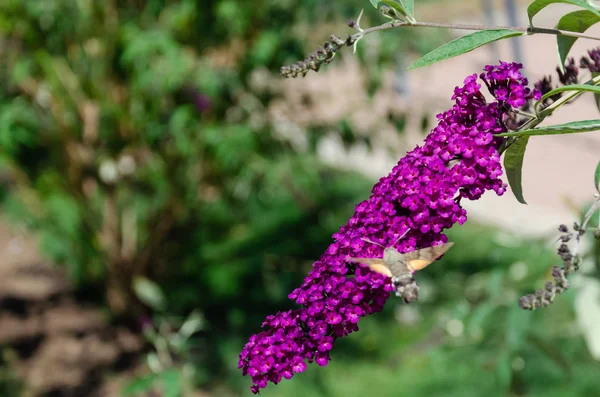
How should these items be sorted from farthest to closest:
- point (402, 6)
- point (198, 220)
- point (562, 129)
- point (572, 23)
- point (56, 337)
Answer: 1. point (198, 220)
2. point (56, 337)
3. point (572, 23)
4. point (402, 6)
5. point (562, 129)

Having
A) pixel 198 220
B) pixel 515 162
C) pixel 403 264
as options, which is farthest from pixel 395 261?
pixel 198 220

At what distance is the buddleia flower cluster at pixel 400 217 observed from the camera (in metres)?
0.87

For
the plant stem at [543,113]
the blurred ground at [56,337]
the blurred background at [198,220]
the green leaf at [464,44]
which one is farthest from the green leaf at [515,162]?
the blurred ground at [56,337]

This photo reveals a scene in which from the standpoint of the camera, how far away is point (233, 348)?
10.6ft

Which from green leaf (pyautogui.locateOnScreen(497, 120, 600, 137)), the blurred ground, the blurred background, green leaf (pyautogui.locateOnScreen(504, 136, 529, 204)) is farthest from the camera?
the blurred ground

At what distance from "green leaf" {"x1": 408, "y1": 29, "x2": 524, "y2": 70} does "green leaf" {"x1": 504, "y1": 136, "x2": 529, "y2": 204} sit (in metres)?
0.12

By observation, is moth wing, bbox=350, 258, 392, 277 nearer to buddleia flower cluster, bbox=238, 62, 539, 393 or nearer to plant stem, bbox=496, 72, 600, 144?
buddleia flower cluster, bbox=238, 62, 539, 393

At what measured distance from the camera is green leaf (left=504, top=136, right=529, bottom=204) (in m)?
0.91

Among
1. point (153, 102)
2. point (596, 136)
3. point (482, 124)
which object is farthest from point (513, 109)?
point (596, 136)

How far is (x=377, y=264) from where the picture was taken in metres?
0.84

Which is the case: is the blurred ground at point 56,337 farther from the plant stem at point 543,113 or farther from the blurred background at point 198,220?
the plant stem at point 543,113

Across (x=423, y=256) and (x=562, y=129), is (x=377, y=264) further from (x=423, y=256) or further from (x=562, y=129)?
(x=562, y=129)

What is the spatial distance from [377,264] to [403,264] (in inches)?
1.1

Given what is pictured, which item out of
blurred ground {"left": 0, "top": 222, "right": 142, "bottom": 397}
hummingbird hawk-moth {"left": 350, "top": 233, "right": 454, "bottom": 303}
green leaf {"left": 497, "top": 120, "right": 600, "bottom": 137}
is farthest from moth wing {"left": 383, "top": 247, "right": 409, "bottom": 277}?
blurred ground {"left": 0, "top": 222, "right": 142, "bottom": 397}
